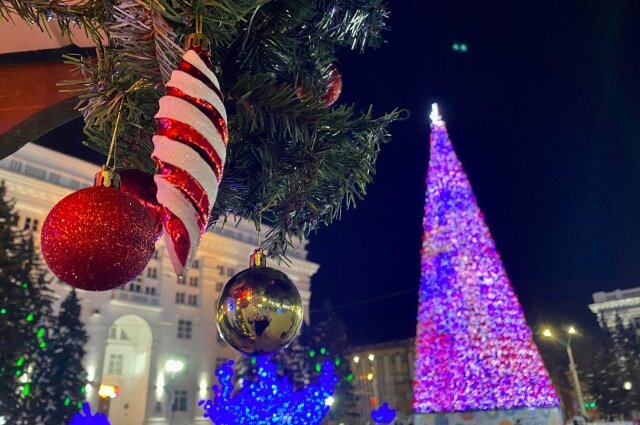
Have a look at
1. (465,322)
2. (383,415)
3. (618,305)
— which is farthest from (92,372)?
(618,305)

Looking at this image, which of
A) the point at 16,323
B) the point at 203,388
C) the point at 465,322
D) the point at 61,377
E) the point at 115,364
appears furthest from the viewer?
the point at 203,388

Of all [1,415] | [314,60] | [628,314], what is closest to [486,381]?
[314,60]

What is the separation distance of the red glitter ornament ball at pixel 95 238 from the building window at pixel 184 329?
34.7 meters

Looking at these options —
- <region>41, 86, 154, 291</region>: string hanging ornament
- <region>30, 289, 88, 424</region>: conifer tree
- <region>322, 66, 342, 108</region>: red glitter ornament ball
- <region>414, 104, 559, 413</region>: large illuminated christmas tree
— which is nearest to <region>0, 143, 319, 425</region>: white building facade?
<region>30, 289, 88, 424</region>: conifer tree

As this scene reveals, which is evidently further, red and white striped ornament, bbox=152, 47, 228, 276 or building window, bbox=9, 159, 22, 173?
building window, bbox=9, 159, 22, 173

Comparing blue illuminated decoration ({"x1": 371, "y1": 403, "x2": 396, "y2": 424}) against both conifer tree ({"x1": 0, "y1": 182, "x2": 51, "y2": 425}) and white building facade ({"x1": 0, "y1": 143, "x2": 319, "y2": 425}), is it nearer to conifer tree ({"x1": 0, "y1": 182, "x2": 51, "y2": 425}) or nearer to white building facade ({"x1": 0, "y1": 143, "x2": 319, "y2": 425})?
conifer tree ({"x1": 0, "y1": 182, "x2": 51, "y2": 425})

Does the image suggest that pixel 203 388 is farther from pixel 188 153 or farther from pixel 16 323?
pixel 188 153

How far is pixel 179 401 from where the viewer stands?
105 ft

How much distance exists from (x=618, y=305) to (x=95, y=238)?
55827 millimetres

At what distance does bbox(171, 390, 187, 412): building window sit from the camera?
3184 cm

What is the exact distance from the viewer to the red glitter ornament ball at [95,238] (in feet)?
3.82

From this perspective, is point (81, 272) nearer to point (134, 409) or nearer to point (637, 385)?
point (134, 409)

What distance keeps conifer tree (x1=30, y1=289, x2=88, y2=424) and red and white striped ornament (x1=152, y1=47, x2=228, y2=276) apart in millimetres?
21554

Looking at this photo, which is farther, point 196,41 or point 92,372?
point 92,372
